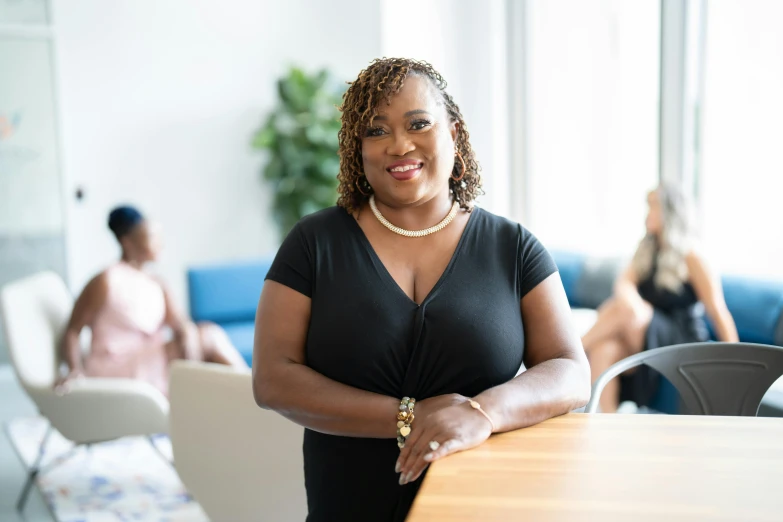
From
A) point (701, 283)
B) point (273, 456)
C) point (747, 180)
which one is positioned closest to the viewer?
point (273, 456)

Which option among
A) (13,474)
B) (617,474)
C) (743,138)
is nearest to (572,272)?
(743,138)

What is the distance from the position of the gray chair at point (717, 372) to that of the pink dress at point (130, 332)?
268 centimetres

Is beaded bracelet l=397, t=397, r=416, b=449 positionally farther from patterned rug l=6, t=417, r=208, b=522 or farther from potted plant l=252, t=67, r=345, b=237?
potted plant l=252, t=67, r=345, b=237

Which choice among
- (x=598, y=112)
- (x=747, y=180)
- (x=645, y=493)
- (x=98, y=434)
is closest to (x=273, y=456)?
(x=645, y=493)

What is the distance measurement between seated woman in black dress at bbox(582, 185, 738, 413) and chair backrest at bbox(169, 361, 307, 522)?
208 cm

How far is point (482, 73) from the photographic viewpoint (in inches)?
244

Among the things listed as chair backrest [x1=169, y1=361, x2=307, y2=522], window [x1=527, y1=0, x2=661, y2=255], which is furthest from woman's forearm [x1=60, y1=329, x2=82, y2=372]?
window [x1=527, y1=0, x2=661, y2=255]

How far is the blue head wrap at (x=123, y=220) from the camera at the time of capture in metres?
3.94

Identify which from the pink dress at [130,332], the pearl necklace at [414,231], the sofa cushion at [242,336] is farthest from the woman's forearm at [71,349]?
the pearl necklace at [414,231]

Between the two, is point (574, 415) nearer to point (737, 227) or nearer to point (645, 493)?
point (645, 493)

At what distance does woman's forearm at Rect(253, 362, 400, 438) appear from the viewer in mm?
1423

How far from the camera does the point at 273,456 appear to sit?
2.07 m

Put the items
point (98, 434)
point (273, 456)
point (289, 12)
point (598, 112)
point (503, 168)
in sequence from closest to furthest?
point (273, 456) → point (98, 434) → point (598, 112) → point (503, 168) → point (289, 12)

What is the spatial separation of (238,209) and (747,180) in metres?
3.92
